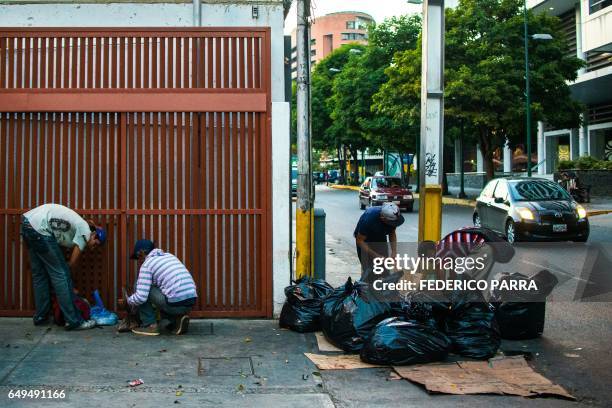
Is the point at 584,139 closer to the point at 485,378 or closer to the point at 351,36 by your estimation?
the point at 485,378

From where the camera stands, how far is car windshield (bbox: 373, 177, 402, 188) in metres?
29.3

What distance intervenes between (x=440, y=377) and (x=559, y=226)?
10.1m

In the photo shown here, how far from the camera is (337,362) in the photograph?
628 centimetres

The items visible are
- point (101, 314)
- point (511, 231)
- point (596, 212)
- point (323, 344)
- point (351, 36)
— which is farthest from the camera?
point (351, 36)

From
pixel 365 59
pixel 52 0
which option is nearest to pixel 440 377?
pixel 52 0

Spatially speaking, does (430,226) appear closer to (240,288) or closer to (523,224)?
(240,288)

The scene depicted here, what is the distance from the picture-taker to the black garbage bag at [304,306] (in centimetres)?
742

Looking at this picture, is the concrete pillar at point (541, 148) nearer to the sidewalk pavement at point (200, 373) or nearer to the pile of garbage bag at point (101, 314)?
the sidewalk pavement at point (200, 373)

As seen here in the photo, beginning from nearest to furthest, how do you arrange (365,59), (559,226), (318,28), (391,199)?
(559,226), (391,199), (365,59), (318,28)

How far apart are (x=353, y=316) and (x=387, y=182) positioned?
23104mm

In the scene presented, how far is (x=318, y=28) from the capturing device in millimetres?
124125

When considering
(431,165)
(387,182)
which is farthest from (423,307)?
(387,182)

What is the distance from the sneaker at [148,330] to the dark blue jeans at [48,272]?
0.64 m

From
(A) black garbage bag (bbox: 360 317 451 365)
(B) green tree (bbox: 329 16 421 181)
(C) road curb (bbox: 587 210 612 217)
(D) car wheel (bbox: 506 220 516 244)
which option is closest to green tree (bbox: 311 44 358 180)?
(B) green tree (bbox: 329 16 421 181)
